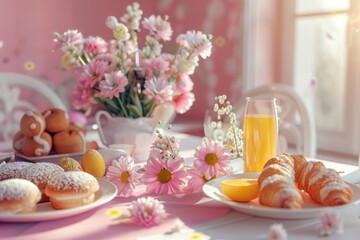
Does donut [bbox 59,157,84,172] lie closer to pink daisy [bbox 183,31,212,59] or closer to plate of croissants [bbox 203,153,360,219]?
plate of croissants [bbox 203,153,360,219]

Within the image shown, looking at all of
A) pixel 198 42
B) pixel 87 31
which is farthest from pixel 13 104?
Result: pixel 198 42

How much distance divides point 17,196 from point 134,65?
25.6 inches

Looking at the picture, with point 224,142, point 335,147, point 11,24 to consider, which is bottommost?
point 335,147

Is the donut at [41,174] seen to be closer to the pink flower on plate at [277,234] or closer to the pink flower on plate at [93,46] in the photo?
the pink flower on plate at [277,234]

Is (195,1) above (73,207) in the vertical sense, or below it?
above

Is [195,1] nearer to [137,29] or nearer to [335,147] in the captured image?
[335,147]

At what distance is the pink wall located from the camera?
249 cm

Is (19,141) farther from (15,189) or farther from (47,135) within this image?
(15,189)

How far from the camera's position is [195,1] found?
277 centimetres

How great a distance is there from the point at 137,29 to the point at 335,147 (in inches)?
46.1

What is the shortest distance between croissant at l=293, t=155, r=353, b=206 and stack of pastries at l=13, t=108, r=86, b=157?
61cm

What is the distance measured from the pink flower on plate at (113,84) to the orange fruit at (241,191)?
19.4 inches

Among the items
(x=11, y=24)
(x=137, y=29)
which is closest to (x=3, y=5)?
(x=11, y=24)

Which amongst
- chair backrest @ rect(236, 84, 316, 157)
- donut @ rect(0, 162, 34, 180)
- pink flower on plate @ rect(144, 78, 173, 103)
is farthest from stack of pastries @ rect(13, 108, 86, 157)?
chair backrest @ rect(236, 84, 316, 157)
